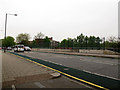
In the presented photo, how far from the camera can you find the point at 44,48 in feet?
117

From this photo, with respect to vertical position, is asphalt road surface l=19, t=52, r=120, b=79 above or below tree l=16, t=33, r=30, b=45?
below

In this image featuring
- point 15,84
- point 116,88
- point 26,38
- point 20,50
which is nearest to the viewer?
point 116,88

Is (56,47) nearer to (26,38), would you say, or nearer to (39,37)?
(39,37)

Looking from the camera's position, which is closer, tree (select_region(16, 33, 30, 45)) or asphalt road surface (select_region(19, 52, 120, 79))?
asphalt road surface (select_region(19, 52, 120, 79))

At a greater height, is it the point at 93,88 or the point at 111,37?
the point at 111,37

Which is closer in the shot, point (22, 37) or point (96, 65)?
point (96, 65)

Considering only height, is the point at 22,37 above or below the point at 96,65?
above

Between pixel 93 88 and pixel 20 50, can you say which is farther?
pixel 20 50

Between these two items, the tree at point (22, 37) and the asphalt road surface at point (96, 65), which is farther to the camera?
the tree at point (22, 37)

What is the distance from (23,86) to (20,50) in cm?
2651

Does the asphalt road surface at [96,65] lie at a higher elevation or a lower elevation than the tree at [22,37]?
lower

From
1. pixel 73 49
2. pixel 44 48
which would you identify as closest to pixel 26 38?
pixel 44 48

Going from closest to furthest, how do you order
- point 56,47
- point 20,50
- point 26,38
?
point 20,50 → point 56,47 → point 26,38

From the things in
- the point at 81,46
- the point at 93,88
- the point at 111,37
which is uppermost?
the point at 111,37
